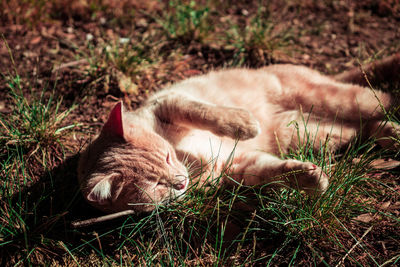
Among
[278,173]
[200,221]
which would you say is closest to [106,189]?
[200,221]

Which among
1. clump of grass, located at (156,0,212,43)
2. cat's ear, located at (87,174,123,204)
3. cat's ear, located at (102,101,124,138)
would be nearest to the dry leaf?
clump of grass, located at (156,0,212,43)

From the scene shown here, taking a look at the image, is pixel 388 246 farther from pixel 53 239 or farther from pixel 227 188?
pixel 53 239

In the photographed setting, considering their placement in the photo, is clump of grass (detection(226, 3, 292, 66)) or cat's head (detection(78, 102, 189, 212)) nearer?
cat's head (detection(78, 102, 189, 212))

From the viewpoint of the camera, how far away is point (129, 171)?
6.89 ft

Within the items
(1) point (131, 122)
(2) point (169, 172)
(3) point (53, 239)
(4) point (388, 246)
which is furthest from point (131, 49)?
(4) point (388, 246)

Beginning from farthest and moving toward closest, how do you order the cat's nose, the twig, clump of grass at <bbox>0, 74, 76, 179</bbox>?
the twig < clump of grass at <bbox>0, 74, 76, 179</bbox> < the cat's nose

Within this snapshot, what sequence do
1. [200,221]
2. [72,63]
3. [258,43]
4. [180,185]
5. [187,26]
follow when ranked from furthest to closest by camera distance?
[187,26]
[258,43]
[72,63]
[200,221]
[180,185]

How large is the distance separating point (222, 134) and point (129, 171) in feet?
2.41

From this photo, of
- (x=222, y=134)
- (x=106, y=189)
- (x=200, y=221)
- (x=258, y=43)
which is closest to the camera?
(x=106, y=189)

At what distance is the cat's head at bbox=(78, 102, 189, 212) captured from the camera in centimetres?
208

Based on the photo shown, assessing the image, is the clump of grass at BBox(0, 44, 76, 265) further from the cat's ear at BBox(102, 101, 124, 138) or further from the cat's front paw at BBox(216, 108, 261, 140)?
the cat's front paw at BBox(216, 108, 261, 140)

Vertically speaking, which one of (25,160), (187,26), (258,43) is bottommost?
(25,160)

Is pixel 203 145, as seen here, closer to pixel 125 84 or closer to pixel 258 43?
pixel 125 84

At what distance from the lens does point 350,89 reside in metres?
2.90
